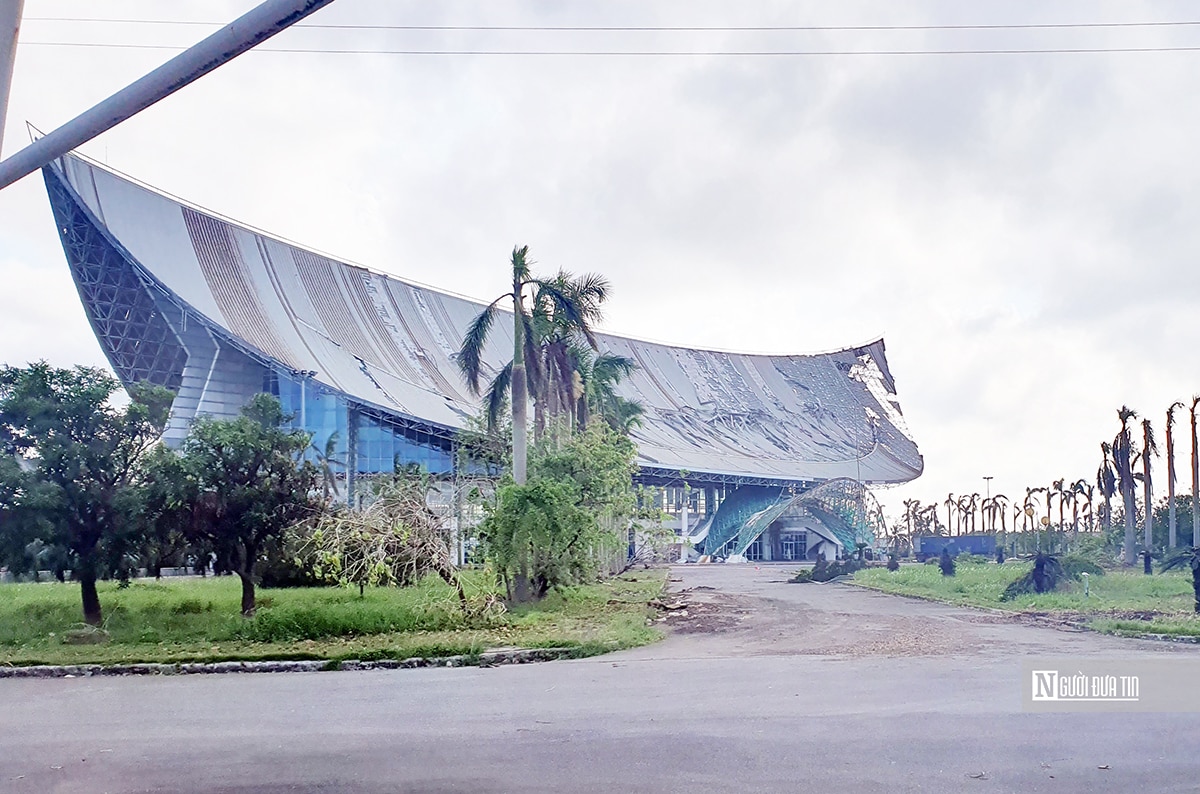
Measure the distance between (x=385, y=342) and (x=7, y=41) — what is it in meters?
51.5

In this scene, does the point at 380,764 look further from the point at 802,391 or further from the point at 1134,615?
the point at 802,391

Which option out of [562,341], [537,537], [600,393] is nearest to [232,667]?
[537,537]

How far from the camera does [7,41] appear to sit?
4840mm

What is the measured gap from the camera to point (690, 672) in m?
11.6

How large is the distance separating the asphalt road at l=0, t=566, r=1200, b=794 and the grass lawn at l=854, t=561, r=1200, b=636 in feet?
8.39

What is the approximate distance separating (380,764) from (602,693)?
137 inches

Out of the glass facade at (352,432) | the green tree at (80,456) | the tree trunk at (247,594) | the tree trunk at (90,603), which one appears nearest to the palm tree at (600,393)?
the tree trunk at (247,594)

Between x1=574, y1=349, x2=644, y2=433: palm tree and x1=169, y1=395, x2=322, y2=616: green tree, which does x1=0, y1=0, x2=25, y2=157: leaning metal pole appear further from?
x1=574, y1=349, x2=644, y2=433: palm tree

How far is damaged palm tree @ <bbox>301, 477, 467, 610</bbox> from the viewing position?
16688 mm

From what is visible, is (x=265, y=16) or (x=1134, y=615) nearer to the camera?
(x=265, y=16)

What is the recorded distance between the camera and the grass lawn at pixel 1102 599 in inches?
613

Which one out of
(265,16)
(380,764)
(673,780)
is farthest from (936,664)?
(265,16)

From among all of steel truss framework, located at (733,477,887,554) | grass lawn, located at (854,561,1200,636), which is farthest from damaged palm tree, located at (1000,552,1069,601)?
steel truss framework, located at (733,477,887,554)

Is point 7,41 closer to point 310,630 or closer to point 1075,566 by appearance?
point 310,630
